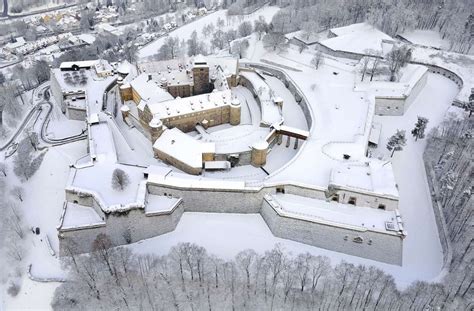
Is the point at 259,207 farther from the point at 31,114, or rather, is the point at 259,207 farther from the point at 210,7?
the point at 210,7

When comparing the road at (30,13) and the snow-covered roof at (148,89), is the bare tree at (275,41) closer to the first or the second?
the snow-covered roof at (148,89)

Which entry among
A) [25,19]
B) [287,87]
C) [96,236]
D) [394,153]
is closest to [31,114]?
[96,236]

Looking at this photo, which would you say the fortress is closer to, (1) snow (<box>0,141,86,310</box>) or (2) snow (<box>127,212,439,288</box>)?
(2) snow (<box>127,212,439,288</box>)

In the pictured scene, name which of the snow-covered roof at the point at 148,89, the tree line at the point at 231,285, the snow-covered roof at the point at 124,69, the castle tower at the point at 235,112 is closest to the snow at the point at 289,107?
the castle tower at the point at 235,112

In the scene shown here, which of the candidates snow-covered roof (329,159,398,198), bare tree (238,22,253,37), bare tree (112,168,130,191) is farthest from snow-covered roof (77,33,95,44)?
→ snow-covered roof (329,159,398,198)

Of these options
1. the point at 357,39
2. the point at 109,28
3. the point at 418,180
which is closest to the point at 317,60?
the point at 357,39
